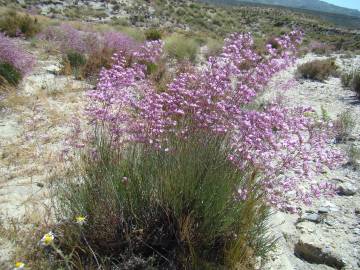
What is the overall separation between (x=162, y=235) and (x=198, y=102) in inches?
47.2

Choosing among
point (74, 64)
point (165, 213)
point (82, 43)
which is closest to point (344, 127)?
point (165, 213)

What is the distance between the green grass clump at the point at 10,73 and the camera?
26.0 feet

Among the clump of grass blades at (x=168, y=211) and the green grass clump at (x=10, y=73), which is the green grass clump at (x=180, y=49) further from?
the clump of grass blades at (x=168, y=211)

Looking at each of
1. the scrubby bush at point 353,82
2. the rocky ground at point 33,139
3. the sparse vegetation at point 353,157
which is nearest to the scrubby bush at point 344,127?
the sparse vegetation at point 353,157

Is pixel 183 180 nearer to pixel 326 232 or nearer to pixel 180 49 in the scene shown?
pixel 326 232

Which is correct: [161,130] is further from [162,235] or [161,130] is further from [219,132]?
[162,235]

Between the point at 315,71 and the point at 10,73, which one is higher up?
the point at 10,73

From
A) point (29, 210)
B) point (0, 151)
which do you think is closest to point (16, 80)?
point (0, 151)

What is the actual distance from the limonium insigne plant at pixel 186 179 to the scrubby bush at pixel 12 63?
5445 mm

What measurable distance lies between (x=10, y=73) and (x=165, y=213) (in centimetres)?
626

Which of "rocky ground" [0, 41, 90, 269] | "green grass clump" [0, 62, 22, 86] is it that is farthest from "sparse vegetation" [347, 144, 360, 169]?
"green grass clump" [0, 62, 22, 86]

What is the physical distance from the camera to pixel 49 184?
426 cm

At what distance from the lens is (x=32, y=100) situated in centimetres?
762

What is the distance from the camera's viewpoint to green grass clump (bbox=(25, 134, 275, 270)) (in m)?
3.05
